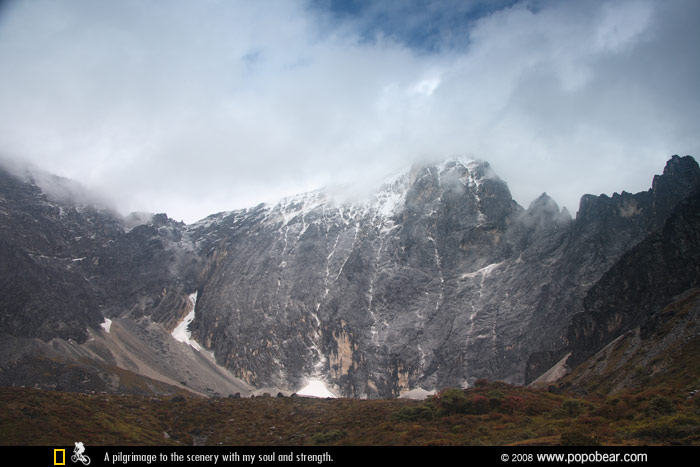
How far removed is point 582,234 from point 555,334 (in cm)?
4733

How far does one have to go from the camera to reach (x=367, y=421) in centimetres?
6100

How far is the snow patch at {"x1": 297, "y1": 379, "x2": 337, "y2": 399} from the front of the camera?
529 feet

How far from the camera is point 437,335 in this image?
161 metres

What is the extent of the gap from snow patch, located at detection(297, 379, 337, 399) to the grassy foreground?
82938 mm

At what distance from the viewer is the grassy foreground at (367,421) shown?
1424 inches

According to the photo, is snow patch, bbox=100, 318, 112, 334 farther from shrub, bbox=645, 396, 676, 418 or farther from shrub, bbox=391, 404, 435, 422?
shrub, bbox=645, 396, 676, 418

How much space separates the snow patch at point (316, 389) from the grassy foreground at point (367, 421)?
82.9 m

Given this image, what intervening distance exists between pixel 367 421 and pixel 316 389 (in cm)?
10819

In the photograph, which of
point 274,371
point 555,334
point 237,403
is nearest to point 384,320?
point 274,371

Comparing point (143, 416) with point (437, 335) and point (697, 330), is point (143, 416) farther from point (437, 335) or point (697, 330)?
point (437, 335)

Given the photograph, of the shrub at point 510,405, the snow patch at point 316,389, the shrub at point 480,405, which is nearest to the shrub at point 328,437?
the shrub at point 480,405

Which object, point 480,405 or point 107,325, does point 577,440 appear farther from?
point 107,325
